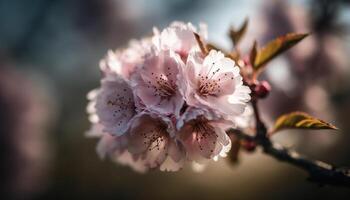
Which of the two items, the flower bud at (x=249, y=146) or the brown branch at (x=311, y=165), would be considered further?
the flower bud at (x=249, y=146)

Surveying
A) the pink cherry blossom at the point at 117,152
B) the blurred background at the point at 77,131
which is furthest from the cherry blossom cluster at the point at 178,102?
the blurred background at the point at 77,131

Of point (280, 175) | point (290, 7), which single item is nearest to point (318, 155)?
point (280, 175)

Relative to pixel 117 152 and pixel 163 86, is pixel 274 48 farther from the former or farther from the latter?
pixel 117 152

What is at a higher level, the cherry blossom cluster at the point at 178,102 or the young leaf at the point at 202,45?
the young leaf at the point at 202,45

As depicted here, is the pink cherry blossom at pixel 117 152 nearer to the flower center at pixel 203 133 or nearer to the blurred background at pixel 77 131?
the flower center at pixel 203 133

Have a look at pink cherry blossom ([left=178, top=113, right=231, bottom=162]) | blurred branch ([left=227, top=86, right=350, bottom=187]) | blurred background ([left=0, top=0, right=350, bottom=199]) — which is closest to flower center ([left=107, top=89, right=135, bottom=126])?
pink cherry blossom ([left=178, top=113, right=231, bottom=162])

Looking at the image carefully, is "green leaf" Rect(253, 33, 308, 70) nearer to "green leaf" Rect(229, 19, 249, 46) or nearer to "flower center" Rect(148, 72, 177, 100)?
"green leaf" Rect(229, 19, 249, 46)

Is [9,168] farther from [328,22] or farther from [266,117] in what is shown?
[328,22]
